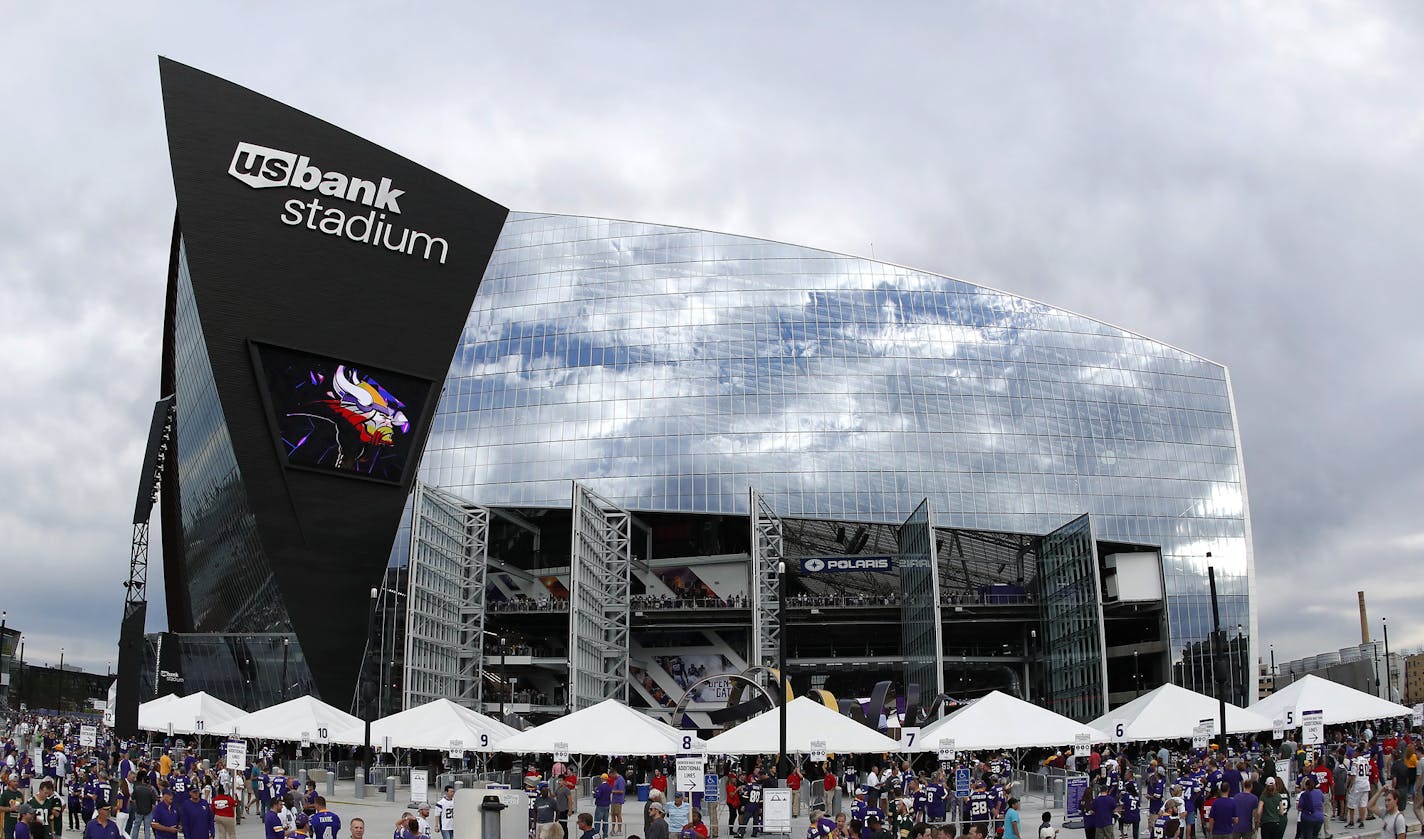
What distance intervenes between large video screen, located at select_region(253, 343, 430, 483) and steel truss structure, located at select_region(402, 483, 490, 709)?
133 inches

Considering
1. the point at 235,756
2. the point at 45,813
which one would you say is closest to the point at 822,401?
the point at 235,756

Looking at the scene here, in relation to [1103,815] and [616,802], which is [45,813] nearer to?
[616,802]

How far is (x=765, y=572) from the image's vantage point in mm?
70750

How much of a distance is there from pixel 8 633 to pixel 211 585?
56252 millimetres

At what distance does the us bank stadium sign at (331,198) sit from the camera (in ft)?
193

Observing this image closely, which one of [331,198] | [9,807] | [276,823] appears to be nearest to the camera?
[9,807]

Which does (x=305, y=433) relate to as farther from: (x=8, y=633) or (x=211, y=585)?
(x=8, y=633)

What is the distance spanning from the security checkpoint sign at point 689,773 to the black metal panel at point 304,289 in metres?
38.2

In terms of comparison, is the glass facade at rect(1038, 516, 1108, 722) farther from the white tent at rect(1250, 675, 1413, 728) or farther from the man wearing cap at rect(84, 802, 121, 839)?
the man wearing cap at rect(84, 802, 121, 839)

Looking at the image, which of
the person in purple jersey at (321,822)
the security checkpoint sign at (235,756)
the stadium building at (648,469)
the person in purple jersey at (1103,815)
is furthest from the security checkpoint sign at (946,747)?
the stadium building at (648,469)

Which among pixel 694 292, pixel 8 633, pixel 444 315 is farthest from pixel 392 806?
pixel 8 633

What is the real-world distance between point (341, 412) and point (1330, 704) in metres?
45.9

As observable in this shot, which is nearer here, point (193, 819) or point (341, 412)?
point (193, 819)

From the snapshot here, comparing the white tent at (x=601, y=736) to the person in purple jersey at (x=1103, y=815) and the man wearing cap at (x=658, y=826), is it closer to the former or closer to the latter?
the person in purple jersey at (x=1103, y=815)
